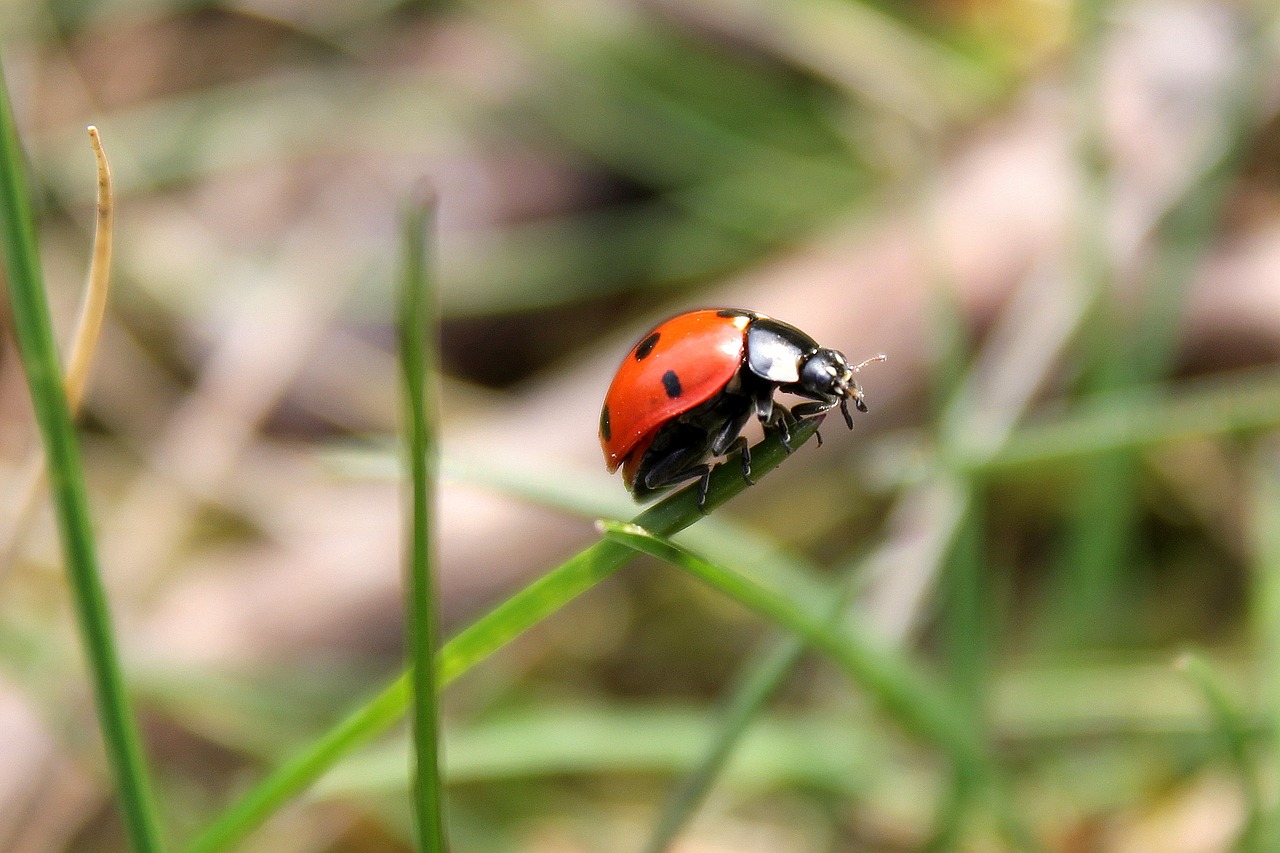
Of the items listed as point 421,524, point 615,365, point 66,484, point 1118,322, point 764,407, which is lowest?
point 421,524

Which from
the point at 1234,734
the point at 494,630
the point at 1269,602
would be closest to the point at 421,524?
the point at 494,630

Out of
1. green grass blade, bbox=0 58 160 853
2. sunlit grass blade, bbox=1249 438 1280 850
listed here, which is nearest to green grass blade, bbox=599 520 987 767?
sunlit grass blade, bbox=1249 438 1280 850

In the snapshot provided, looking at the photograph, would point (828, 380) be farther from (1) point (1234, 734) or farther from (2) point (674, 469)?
(1) point (1234, 734)

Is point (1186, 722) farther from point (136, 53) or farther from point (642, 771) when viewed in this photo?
point (136, 53)

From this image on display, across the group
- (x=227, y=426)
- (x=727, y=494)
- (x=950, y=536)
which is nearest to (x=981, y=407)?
(x=950, y=536)

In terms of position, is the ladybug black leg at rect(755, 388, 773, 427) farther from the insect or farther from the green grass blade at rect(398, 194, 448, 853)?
the green grass blade at rect(398, 194, 448, 853)

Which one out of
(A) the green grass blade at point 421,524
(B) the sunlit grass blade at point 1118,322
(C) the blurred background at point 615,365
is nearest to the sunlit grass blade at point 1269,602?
(C) the blurred background at point 615,365
